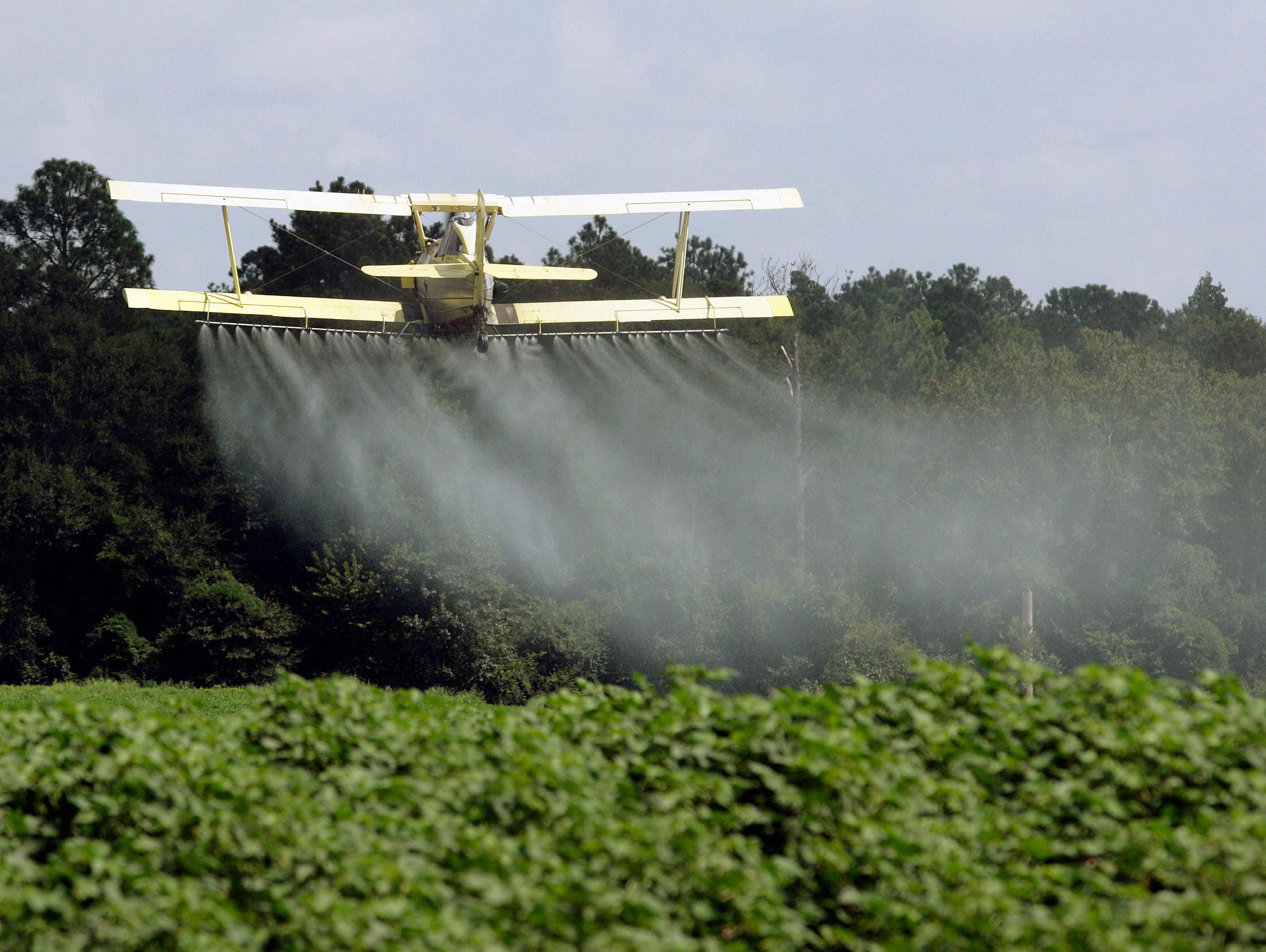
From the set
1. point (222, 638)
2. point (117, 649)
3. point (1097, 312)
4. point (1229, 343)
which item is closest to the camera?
point (222, 638)

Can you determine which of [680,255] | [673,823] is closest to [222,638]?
[680,255]

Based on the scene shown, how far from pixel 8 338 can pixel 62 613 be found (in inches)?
325

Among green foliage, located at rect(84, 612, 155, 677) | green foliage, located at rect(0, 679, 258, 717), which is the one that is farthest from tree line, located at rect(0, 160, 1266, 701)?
green foliage, located at rect(0, 679, 258, 717)

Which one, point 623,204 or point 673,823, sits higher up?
point 623,204

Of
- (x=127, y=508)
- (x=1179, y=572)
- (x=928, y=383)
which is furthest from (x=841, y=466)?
(x=127, y=508)

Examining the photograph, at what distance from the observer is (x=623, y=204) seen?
2117 cm

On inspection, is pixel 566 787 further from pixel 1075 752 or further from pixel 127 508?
pixel 127 508

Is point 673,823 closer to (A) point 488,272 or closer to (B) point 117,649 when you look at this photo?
(A) point 488,272

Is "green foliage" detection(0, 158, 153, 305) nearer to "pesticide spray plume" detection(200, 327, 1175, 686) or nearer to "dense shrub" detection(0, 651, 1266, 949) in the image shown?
"pesticide spray plume" detection(200, 327, 1175, 686)

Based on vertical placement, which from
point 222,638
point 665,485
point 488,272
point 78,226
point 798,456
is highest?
point 78,226

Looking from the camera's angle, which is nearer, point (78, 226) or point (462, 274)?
point (462, 274)

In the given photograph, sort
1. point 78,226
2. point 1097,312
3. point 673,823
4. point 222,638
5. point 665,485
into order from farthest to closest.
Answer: point 1097,312
point 665,485
point 78,226
point 222,638
point 673,823

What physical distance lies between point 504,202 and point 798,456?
2351 cm

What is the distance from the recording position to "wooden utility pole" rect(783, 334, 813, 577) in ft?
138
